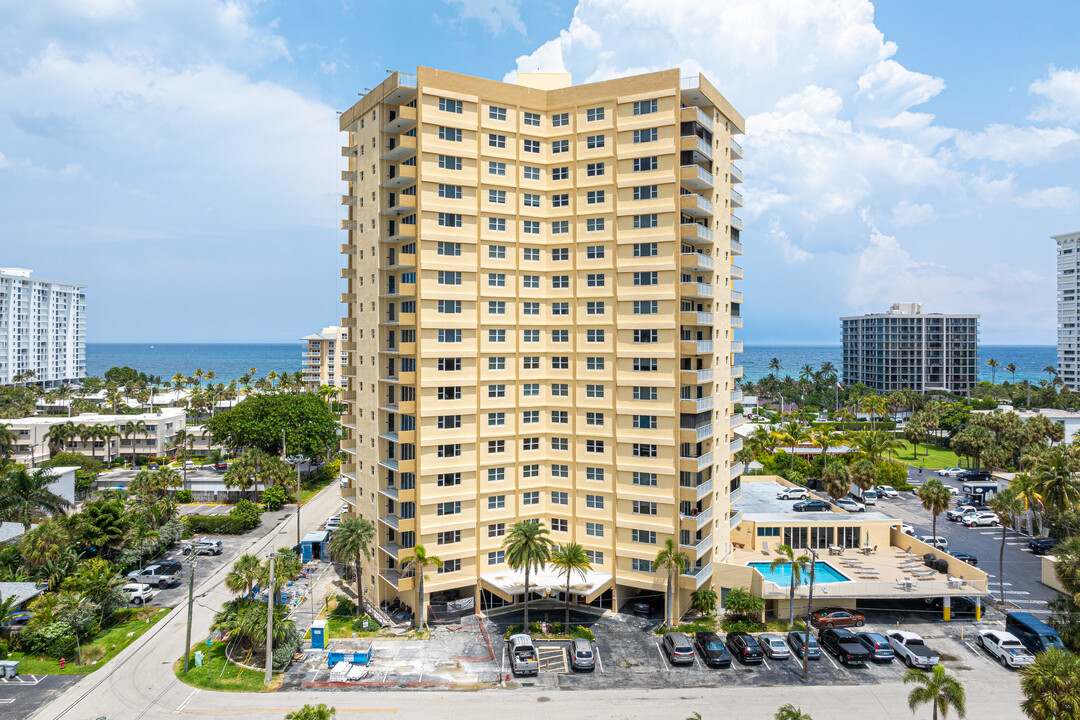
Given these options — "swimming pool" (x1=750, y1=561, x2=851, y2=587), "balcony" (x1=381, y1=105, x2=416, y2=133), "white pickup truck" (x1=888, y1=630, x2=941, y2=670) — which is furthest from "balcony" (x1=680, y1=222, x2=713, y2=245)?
"white pickup truck" (x1=888, y1=630, x2=941, y2=670)

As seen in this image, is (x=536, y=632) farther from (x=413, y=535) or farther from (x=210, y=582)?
(x=210, y=582)

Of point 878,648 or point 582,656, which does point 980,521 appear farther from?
point 582,656

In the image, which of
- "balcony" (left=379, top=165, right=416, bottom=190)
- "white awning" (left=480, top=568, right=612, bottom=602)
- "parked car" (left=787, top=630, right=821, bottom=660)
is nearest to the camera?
"parked car" (left=787, top=630, right=821, bottom=660)

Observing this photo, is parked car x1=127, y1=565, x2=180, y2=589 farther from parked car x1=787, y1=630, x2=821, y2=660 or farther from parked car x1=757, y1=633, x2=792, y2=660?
parked car x1=787, y1=630, x2=821, y2=660

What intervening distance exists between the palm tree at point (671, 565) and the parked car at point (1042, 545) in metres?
46.9

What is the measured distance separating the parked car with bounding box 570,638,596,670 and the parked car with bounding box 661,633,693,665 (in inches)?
223

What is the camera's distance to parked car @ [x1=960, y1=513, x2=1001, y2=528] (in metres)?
81.7

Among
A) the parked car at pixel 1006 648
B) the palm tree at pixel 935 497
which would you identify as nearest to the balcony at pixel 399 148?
the parked car at pixel 1006 648

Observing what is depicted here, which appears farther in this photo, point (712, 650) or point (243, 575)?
point (243, 575)

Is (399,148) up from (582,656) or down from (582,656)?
up

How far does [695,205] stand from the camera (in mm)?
54344

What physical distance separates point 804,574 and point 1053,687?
1043 inches

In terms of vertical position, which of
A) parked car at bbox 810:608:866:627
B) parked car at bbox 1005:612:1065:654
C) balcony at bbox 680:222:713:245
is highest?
balcony at bbox 680:222:713:245

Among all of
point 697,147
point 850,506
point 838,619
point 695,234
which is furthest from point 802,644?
point 697,147
